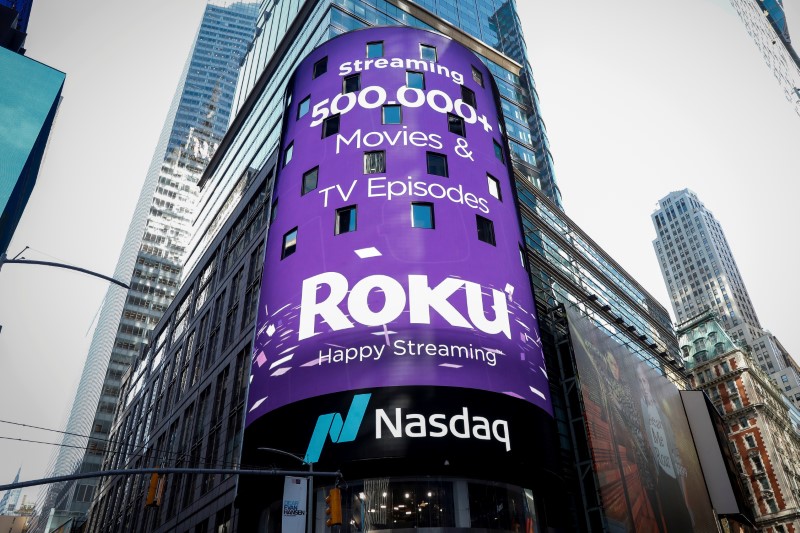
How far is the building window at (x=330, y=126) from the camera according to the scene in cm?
3578

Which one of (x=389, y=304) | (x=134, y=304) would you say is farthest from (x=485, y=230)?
(x=134, y=304)

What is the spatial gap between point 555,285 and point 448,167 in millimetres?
21316

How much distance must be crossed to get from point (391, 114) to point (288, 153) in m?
7.25

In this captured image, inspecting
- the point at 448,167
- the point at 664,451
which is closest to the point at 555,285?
the point at 664,451

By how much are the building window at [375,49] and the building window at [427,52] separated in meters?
2.66

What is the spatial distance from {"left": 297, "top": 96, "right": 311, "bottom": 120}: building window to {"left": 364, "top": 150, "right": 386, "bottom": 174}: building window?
24.4 feet

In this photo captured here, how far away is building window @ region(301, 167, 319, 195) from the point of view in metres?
33.9

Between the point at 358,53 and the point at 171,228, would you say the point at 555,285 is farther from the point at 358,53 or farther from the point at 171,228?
the point at 171,228

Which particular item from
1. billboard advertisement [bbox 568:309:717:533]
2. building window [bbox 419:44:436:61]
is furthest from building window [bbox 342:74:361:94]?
billboard advertisement [bbox 568:309:717:533]

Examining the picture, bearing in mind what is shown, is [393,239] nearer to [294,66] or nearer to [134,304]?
[294,66]

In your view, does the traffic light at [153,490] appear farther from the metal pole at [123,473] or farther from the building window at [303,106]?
the building window at [303,106]

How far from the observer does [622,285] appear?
7125 centimetres

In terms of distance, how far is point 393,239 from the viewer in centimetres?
2984

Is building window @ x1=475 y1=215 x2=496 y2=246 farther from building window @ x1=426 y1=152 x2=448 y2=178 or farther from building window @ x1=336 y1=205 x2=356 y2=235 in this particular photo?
building window @ x1=336 y1=205 x2=356 y2=235
